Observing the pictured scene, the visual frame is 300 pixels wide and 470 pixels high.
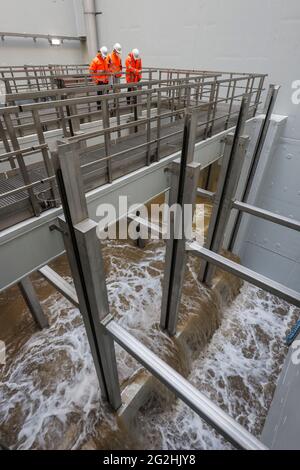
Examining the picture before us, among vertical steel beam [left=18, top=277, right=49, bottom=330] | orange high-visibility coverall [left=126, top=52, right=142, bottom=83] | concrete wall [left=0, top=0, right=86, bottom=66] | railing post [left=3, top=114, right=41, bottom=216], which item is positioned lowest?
vertical steel beam [left=18, top=277, right=49, bottom=330]

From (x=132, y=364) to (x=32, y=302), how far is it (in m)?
1.56

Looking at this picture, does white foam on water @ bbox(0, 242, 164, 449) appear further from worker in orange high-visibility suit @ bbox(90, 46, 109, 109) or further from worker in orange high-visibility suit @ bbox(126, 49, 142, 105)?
worker in orange high-visibility suit @ bbox(126, 49, 142, 105)

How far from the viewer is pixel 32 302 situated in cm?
324

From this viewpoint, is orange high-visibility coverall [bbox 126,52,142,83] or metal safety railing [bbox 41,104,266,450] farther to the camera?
orange high-visibility coverall [bbox 126,52,142,83]

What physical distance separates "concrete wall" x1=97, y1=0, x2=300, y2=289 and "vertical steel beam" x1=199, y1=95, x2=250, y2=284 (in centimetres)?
264

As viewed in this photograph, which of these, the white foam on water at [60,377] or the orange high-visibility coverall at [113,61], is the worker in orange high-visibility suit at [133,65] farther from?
the white foam on water at [60,377]

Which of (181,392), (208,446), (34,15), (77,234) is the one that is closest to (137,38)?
(34,15)

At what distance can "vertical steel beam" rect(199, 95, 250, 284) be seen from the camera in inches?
105

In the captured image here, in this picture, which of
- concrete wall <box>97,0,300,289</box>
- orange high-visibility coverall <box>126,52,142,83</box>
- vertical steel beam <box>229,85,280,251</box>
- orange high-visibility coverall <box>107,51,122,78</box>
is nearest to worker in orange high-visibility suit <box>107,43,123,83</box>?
orange high-visibility coverall <box>107,51,122,78</box>

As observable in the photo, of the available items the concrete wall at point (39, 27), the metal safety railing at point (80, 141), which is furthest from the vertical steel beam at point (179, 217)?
the concrete wall at point (39, 27)

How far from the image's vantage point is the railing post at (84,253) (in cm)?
132

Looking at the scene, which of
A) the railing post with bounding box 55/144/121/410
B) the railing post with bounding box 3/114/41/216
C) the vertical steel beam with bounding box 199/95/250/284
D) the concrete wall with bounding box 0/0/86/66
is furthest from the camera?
the concrete wall with bounding box 0/0/86/66

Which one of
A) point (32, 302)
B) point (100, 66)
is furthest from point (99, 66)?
point (32, 302)

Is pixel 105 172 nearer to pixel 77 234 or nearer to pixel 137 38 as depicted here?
pixel 77 234
